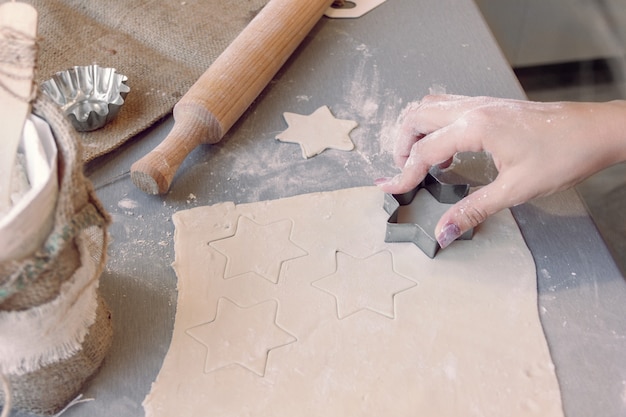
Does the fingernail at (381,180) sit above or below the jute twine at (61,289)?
below

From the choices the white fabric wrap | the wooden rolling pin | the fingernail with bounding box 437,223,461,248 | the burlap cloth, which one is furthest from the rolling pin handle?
the fingernail with bounding box 437,223,461,248

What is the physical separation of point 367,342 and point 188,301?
0.87 feet

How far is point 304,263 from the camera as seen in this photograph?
0.89m

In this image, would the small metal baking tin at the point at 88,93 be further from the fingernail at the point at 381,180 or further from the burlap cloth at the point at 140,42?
the fingernail at the point at 381,180

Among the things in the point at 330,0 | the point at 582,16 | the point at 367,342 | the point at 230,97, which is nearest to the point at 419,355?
the point at 367,342

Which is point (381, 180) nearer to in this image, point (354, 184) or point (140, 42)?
point (354, 184)

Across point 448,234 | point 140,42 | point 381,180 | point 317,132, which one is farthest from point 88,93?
point 448,234

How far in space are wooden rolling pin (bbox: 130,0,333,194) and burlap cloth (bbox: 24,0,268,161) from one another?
122mm

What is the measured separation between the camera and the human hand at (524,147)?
840mm

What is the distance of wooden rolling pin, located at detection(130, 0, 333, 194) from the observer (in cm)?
96

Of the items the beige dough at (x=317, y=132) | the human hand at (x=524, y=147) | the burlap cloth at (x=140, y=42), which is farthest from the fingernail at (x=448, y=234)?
the burlap cloth at (x=140, y=42)

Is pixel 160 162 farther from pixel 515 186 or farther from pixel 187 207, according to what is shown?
pixel 515 186

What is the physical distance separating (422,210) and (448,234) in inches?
3.8

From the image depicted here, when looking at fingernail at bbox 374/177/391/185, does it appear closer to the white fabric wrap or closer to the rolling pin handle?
the rolling pin handle
